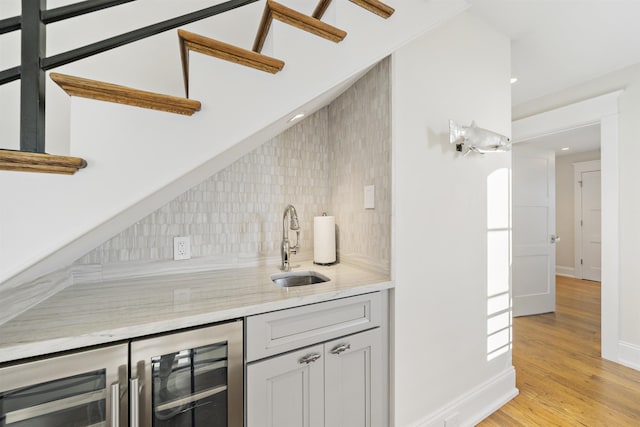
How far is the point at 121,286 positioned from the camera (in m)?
1.32

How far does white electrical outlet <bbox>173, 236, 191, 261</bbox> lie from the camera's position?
5.19 ft

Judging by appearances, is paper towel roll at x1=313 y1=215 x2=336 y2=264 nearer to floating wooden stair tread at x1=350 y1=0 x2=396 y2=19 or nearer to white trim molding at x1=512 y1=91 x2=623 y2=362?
floating wooden stair tread at x1=350 y1=0 x2=396 y2=19

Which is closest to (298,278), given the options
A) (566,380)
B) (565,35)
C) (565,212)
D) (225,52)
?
(225,52)

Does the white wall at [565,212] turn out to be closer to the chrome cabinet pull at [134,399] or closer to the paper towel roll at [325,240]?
the paper towel roll at [325,240]

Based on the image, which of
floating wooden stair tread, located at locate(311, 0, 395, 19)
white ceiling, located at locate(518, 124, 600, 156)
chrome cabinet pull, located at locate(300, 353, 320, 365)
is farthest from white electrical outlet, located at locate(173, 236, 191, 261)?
white ceiling, located at locate(518, 124, 600, 156)

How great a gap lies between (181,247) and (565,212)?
677cm

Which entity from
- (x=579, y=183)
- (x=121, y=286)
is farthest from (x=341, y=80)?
(x=579, y=183)

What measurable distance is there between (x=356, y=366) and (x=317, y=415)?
0.26 m

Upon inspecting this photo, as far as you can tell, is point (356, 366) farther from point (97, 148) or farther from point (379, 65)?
point (379, 65)

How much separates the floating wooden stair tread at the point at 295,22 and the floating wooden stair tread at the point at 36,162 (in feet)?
2.53

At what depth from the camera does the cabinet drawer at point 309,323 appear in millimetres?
1082

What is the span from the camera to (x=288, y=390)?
3.77 ft

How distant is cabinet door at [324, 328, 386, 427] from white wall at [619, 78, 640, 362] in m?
2.40

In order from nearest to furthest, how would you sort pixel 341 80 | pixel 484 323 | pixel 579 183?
pixel 341 80 → pixel 484 323 → pixel 579 183
